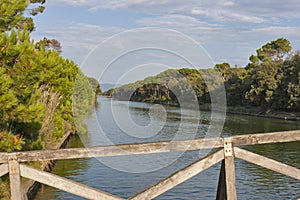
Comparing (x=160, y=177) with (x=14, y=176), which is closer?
(x=14, y=176)

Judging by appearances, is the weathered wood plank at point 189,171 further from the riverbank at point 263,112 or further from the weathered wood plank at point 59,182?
the riverbank at point 263,112

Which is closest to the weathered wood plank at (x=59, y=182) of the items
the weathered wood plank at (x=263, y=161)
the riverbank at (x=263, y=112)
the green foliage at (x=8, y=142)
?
the weathered wood plank at (x=263, y=161)

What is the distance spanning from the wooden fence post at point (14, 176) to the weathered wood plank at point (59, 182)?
0.06m

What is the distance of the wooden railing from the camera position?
423cm

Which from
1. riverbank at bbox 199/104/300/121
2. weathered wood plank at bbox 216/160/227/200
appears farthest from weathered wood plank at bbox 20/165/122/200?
riverbank at bbox 199/104/300/121

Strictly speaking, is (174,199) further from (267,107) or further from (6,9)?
(267,107)

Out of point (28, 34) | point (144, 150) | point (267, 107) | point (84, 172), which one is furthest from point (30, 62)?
point (267, 107)

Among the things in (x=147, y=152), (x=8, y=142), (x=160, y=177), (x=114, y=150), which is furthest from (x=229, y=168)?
(x=160, y=177)

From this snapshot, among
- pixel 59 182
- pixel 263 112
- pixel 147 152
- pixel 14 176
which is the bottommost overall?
pixel 263 112

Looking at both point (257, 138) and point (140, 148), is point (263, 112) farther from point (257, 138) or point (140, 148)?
point (140, 148)

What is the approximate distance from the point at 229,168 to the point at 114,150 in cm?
118

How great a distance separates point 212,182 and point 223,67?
7377 cm

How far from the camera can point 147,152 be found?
14.0 ft

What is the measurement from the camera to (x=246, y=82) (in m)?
61.7
